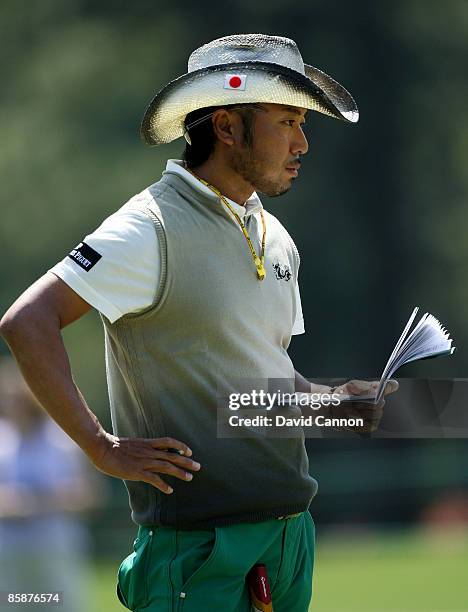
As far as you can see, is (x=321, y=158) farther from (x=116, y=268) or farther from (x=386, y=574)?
(x=116, y=268)

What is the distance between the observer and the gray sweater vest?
343cm

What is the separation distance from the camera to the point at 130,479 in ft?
11.2

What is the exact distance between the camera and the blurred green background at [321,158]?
2027 centimetres

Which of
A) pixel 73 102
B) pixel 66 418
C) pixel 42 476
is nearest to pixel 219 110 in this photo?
pixel 66 418

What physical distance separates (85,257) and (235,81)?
66 cm

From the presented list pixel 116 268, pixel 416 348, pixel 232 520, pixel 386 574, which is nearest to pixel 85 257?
pixel 116 268

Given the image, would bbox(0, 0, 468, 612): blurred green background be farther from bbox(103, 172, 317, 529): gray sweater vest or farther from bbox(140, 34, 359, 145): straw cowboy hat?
bbox(103, 172, 317, 529): gray sweater vest

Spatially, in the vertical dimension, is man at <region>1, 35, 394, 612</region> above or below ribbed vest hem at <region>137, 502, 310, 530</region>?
above

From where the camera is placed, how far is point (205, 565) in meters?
3.44

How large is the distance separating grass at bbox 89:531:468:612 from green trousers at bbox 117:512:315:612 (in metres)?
5.45

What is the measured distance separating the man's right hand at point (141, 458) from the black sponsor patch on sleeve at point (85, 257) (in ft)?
1.35

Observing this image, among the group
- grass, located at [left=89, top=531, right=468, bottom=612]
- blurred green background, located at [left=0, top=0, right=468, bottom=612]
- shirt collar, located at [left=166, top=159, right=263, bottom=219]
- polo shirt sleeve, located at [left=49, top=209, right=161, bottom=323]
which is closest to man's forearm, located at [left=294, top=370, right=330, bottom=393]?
shirt collar, located at [left=166, top=159, right=263, bottom=219]

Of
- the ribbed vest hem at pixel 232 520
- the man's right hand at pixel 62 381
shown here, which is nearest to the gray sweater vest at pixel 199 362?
the ribbed vest hem at pixel 232 520

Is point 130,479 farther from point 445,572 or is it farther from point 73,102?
point 73,102
